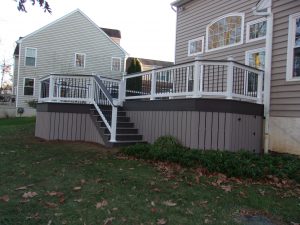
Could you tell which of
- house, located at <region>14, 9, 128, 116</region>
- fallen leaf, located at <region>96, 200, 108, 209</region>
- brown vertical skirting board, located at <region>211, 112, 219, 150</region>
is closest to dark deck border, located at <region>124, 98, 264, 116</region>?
brown vertical skirting board, located at <region>211, 112, 219, 150</region>

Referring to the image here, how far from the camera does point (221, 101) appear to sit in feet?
26.8

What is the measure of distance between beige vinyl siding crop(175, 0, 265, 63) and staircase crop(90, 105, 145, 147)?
13.4 ft

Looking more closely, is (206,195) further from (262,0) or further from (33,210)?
(262,0)

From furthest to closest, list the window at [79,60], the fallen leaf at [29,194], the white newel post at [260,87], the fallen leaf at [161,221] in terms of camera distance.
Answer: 1. the window at [79,60]
2. the white newel post at [260,87]
3. the fallen leaf at [29,194]
4. the fallen leaf at [161,221]

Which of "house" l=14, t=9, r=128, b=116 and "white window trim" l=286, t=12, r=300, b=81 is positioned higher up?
"house" l=14, t=9, r=128, b=116

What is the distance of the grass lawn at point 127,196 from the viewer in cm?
441

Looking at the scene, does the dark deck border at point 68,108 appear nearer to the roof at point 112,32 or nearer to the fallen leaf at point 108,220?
the fallen leaf at point 108,220

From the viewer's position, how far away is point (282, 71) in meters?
8.59

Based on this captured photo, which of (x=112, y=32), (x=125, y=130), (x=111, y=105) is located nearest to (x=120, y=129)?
(x=125, y=130)

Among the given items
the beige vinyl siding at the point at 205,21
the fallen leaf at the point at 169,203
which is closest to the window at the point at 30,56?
the beige vinyl siding at the point at 205,21

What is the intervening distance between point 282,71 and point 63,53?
895 inches

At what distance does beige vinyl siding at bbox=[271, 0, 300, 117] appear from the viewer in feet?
27.3

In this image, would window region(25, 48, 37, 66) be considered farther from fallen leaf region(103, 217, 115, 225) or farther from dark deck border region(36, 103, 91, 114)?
fallen leaf region(103, 217, 115, 225)

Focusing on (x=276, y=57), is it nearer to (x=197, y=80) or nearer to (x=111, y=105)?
(x=197, y=80)
